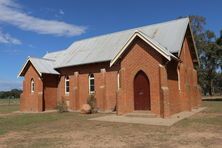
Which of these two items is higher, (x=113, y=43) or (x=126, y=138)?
(x=113, y=43)

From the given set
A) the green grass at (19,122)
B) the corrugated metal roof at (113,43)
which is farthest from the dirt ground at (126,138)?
the corrugated metal roof at (113,43)

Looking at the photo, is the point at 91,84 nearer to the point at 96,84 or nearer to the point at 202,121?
the point at 96,84

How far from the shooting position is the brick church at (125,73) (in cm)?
2086

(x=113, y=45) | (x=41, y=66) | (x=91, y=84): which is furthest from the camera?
(x=41, y=66)

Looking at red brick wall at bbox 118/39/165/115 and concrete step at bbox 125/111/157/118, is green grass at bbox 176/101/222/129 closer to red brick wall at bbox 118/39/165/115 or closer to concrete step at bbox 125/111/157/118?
concrete step at bbox 125/111/157/118

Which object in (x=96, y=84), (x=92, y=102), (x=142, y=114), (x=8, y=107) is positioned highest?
(x=96, y=84)

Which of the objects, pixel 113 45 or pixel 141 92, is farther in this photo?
pixel 113 45

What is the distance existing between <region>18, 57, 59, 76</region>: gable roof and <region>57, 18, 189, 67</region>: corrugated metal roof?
1173 millimetres

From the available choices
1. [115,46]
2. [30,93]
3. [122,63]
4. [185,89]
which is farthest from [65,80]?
[185,89]

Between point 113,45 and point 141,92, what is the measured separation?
385 inches

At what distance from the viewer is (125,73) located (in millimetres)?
22406

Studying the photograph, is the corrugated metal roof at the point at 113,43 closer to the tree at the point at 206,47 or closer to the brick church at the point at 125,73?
the brick church at the point at 125,73

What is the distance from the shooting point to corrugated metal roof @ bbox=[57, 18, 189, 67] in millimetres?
24328

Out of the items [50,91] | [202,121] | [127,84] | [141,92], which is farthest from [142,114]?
[50,91]
